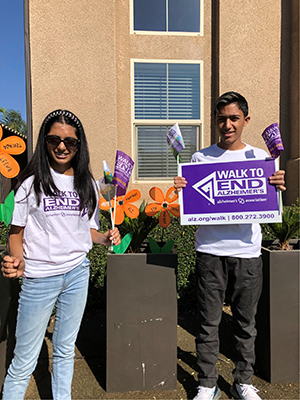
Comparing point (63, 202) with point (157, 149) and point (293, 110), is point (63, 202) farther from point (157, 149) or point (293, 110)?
point (293, 110)

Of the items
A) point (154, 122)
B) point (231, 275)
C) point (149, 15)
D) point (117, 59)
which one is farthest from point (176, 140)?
point (149, 15)

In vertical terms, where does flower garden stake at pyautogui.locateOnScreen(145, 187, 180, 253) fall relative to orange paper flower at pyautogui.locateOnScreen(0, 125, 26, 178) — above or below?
below

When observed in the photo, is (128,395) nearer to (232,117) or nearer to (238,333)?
(238,333)

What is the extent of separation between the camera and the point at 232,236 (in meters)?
1.95

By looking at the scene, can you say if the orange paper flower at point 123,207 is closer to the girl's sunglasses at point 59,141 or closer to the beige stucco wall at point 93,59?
the girl's sunglasses at point 59,141

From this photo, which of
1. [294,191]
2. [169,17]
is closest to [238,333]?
[294,191]

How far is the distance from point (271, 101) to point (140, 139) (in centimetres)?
237

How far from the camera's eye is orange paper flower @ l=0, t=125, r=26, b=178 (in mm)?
1618

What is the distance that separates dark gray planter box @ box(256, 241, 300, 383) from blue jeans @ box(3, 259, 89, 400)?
1406mm

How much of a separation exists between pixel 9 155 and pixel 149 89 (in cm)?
367

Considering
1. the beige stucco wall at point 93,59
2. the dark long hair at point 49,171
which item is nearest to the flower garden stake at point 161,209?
the dark long hair at point 49,171

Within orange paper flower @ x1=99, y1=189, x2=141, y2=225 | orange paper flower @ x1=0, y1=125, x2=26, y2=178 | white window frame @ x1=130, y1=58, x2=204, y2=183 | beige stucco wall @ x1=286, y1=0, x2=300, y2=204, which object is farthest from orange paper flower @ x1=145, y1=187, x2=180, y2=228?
beige stucco wall @ x1=286, y1=0, x2=300, y2=204

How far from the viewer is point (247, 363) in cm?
196

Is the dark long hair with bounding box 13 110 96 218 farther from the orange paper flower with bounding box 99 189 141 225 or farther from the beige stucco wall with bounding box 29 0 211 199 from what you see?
the beige stucco wall with bounding box 29 0 211 199
